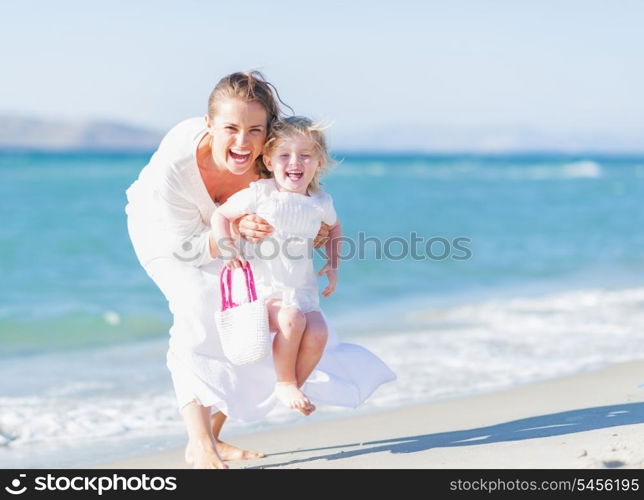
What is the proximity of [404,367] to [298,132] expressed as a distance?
3097 mm

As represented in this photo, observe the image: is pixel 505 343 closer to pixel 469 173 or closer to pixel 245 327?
pixel 245 327

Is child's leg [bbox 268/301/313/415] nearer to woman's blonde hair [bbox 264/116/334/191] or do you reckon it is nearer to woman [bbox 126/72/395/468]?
woman [bbox 126/72/395/468]

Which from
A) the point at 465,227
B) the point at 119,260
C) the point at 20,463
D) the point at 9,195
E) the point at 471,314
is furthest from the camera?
the point at 9,195

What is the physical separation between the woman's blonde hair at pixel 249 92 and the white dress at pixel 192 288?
0.20 metres

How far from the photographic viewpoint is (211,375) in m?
4.18

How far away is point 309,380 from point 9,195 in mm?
22826

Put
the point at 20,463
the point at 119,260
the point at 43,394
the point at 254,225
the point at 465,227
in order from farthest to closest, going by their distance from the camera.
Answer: the point at 465,227
the point at 119,260
the point at 43,394
the point at 20,463
the point at 254,225

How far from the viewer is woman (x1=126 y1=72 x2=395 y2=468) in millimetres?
4062

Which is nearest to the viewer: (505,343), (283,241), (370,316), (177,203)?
(283,241)

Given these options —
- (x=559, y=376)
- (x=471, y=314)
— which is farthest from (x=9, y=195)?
(x=559, y=376)

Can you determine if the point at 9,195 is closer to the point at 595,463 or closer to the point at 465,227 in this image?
the point at 465,227

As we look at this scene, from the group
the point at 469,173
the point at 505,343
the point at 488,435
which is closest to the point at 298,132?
the point at 488,435

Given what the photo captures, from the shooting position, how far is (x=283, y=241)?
410 cm

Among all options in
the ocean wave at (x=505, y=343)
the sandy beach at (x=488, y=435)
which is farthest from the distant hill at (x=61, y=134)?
the sandy beach at (x=488, y=435)
